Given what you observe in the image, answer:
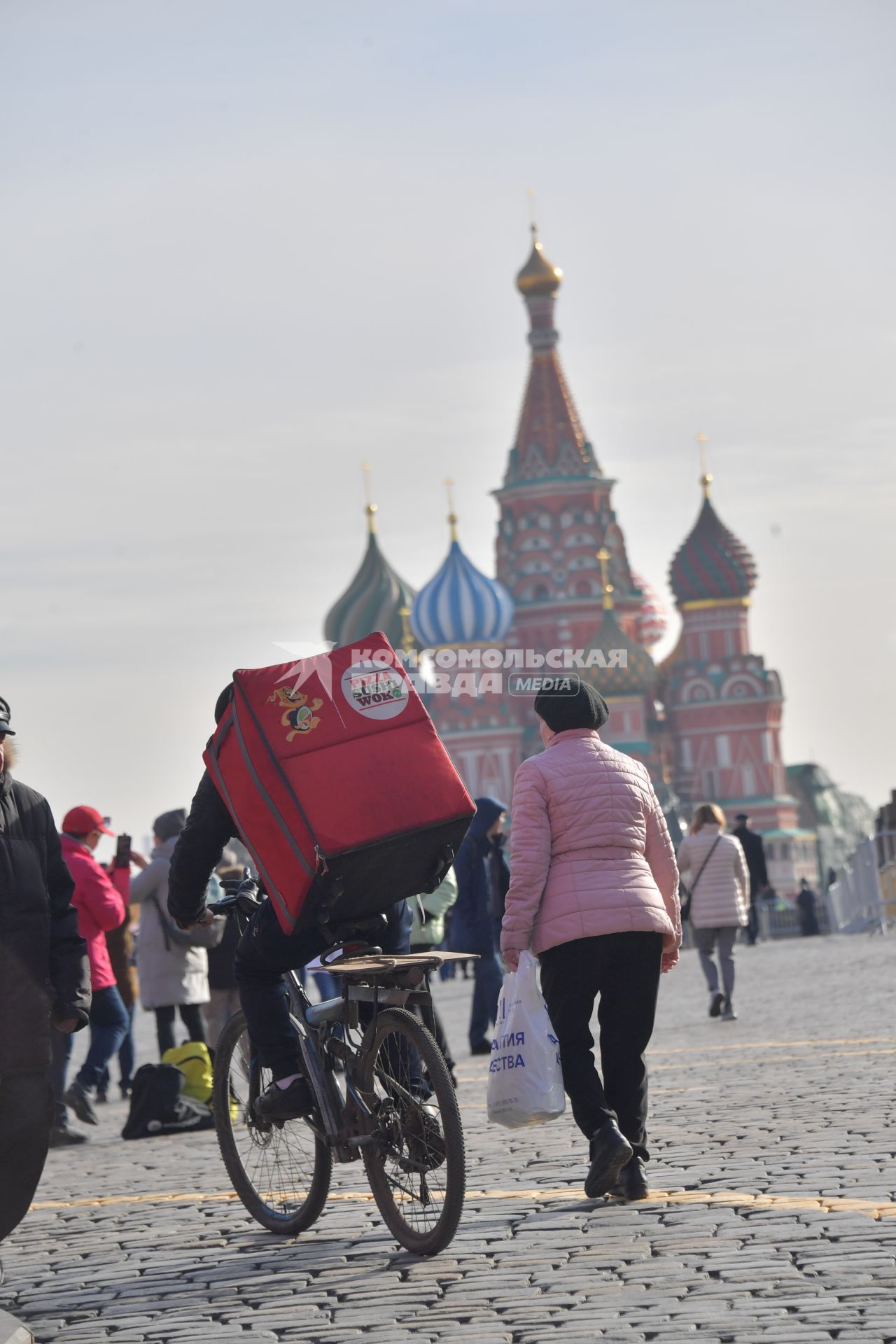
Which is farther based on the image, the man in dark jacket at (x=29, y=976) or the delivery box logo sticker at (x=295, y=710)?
the delivery box logo sticker at (x=295, y=710)

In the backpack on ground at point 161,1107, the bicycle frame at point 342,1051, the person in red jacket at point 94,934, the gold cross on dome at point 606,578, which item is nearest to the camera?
the bicycle frame at point 342,1051

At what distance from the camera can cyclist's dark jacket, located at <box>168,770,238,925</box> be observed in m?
6.05

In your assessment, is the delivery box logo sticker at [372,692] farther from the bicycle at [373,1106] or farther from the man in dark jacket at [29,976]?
the man in dark jacket at [29,976]

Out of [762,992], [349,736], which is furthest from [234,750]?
[762,992]

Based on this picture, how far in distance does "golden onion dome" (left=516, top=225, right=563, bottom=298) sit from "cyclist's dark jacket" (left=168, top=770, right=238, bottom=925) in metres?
97.3

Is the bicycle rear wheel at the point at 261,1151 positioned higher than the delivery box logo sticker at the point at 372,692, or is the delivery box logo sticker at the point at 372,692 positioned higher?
the delivery box logo sticker at the point at 372,692

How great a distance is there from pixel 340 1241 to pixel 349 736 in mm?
1444

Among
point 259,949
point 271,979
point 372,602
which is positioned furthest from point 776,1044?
point 372,602

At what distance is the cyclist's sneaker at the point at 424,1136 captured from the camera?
18.6ft

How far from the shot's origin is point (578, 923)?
21.4 ft

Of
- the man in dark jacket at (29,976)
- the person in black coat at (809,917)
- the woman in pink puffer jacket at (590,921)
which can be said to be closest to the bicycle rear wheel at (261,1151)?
the woman in pink puffer jacket at (590,921)

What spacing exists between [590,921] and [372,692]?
1.06m

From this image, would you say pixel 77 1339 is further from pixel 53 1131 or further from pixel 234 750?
pixel 53 1131

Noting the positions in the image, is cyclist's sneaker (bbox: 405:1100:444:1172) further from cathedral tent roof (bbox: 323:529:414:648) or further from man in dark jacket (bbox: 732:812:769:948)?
cathedral tent roof (bbox: 323:529:414:648)
